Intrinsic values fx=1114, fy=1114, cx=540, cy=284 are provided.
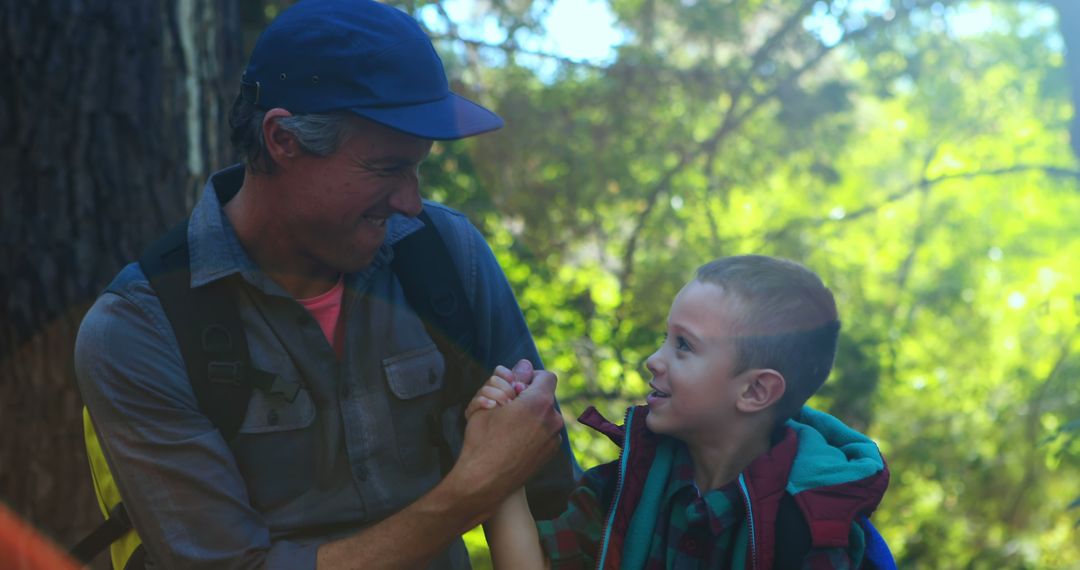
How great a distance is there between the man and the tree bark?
6828mm

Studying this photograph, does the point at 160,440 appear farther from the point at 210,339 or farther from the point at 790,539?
the point at 790,539

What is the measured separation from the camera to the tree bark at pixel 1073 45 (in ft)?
26.6

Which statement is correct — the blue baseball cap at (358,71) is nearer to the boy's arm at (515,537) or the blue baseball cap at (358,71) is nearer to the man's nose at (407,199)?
the man's nose at (407,199)

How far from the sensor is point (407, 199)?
98.3 inches

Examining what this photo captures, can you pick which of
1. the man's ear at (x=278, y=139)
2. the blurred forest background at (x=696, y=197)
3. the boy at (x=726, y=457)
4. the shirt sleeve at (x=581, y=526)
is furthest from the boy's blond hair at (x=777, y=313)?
the blurred forest background at (x=696, y=197)

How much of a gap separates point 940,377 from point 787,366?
10350 mm

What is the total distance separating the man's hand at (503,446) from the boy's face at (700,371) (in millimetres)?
242

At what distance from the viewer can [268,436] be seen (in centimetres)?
246

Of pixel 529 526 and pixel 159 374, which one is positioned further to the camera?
pixel 529 526

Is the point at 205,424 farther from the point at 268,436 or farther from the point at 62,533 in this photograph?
the point at 62,533

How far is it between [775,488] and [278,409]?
1086 millimetres

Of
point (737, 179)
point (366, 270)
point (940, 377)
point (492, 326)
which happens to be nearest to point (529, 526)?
point (492, 326)

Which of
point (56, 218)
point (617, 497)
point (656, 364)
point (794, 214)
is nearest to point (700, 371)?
point (656, 364)

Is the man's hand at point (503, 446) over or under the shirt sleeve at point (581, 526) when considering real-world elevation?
over
